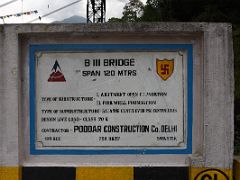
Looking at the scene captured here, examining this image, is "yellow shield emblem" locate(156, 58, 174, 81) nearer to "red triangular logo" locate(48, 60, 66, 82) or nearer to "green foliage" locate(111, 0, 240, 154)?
"red triangular logo" locate(48, 60, 66, 82)

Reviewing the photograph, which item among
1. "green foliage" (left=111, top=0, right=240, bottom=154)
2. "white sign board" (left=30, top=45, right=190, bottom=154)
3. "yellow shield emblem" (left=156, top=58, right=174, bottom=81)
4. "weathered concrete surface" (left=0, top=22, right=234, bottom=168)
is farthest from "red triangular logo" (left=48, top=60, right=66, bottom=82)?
"green foliage" (left=111, top=0, right=240, bottom=154)

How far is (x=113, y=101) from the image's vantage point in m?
3.02

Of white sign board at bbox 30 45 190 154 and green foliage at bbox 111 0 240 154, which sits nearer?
white sign board at bbox 30 45 190 154

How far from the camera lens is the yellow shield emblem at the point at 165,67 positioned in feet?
9.94

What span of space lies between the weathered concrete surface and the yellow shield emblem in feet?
0.43

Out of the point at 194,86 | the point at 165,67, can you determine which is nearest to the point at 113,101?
the point at 165,67

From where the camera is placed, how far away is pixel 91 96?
9.92 ft

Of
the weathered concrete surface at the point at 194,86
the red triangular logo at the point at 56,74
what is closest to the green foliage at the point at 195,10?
the weathered concrete surface at the point at 194,86

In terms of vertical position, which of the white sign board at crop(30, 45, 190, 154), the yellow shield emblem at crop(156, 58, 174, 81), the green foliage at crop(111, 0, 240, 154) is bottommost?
the white sign board at crop(30, 45, 190, 154)

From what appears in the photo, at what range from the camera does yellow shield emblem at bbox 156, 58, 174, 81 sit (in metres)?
3.03

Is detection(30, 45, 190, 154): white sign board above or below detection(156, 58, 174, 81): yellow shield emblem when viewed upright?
below

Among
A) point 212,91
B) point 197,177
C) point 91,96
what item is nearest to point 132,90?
point 91,96

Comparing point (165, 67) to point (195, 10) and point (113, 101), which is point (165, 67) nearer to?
point (113, 101)

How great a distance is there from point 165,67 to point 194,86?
0.73 ft
